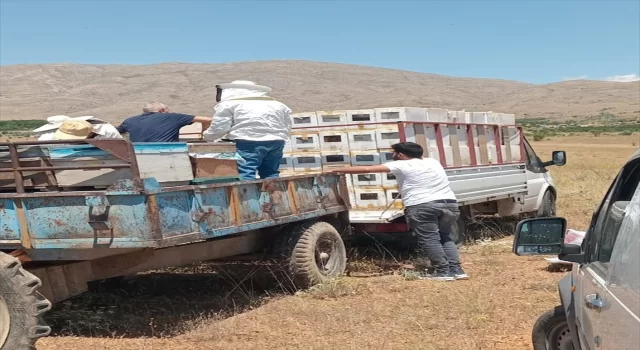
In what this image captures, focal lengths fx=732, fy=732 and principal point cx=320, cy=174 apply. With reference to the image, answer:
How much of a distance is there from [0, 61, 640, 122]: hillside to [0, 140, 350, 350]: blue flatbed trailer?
280 ft

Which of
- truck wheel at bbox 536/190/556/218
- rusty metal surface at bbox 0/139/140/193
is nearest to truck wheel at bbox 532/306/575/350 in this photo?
rusty metal surface at bbox 0/139/140/193

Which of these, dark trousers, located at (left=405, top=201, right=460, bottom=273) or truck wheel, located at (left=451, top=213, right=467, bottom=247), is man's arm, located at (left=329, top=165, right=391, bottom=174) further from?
truck wheel, located at (left=451, top=213, right=467, bottom=247)

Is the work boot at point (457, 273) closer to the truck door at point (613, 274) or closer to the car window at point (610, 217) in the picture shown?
the truck door at point (613, 274)

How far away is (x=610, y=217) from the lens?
3.33m

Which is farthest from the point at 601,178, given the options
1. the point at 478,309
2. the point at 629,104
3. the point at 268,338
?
the point at 629,104

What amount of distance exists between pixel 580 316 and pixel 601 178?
1824 centimetres

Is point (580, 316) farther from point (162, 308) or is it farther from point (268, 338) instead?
point (162, 308)

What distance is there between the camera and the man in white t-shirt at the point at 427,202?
7996 mm

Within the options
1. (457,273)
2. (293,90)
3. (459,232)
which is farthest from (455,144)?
(293,90)

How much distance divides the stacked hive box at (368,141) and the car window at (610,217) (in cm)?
509

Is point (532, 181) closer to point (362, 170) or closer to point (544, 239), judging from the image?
point (362, 170)

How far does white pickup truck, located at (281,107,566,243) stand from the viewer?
8.68m

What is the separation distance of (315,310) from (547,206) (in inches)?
275

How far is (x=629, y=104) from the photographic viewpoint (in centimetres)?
12925
